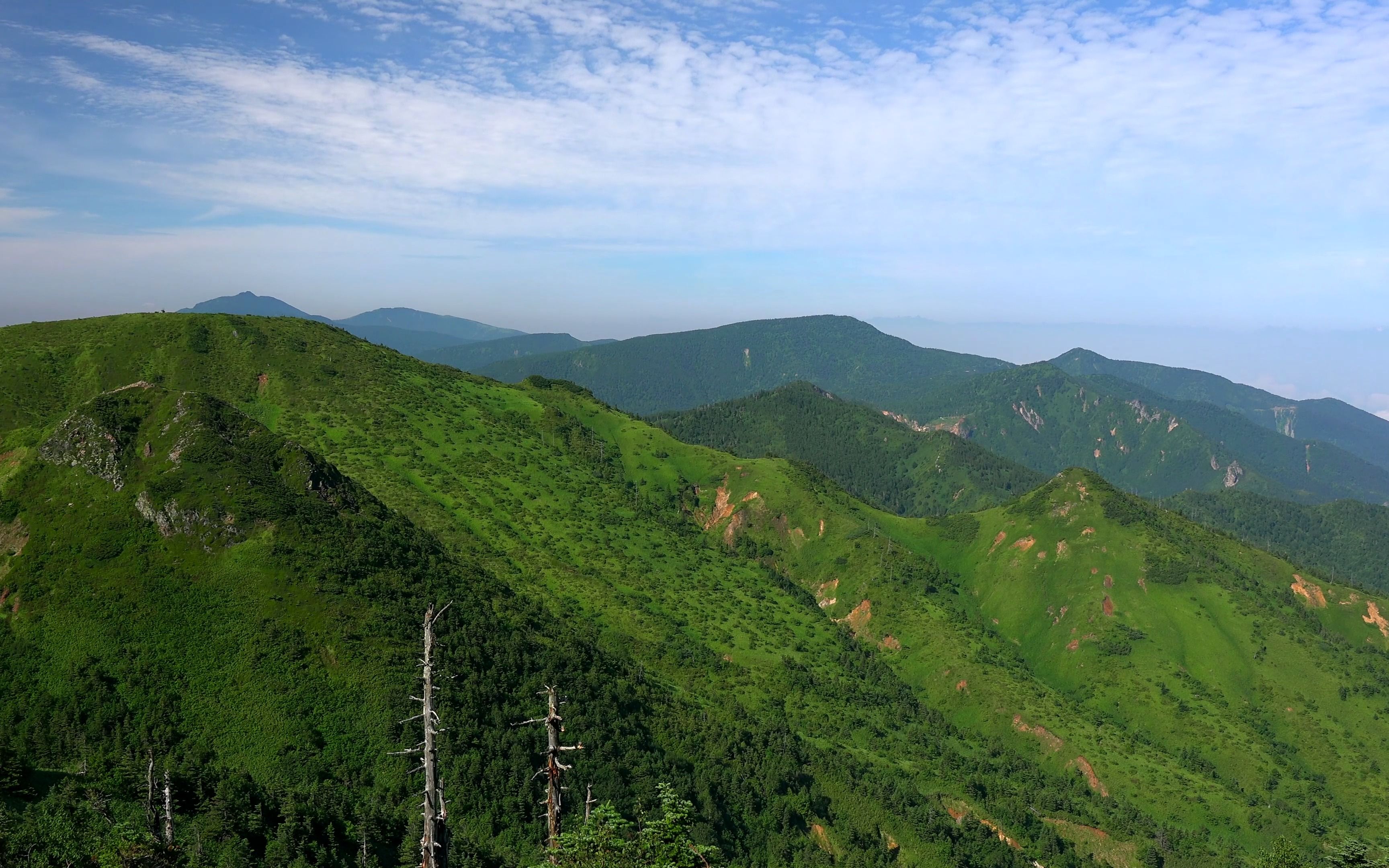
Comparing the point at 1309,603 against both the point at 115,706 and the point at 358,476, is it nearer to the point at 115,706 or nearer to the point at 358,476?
the point at 358,476

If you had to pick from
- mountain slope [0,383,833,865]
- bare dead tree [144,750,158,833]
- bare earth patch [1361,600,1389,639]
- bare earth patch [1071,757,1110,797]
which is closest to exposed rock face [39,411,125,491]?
mountain slope [0,383,833,865]

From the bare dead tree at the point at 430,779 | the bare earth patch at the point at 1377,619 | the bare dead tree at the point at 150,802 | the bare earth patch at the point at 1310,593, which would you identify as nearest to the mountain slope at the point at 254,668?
the bare dead tree at the point at 150,802

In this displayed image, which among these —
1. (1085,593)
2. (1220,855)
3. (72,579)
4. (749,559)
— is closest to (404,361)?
(749,559)

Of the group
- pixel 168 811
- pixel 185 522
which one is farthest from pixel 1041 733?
pixel 185 522

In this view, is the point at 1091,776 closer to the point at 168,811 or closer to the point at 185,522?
the point at 168,811

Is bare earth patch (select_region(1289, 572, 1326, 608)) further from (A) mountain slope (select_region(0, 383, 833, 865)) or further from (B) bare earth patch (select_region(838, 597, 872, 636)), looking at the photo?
(A) mountain slope (select_region(0, 383, 833, 865))
